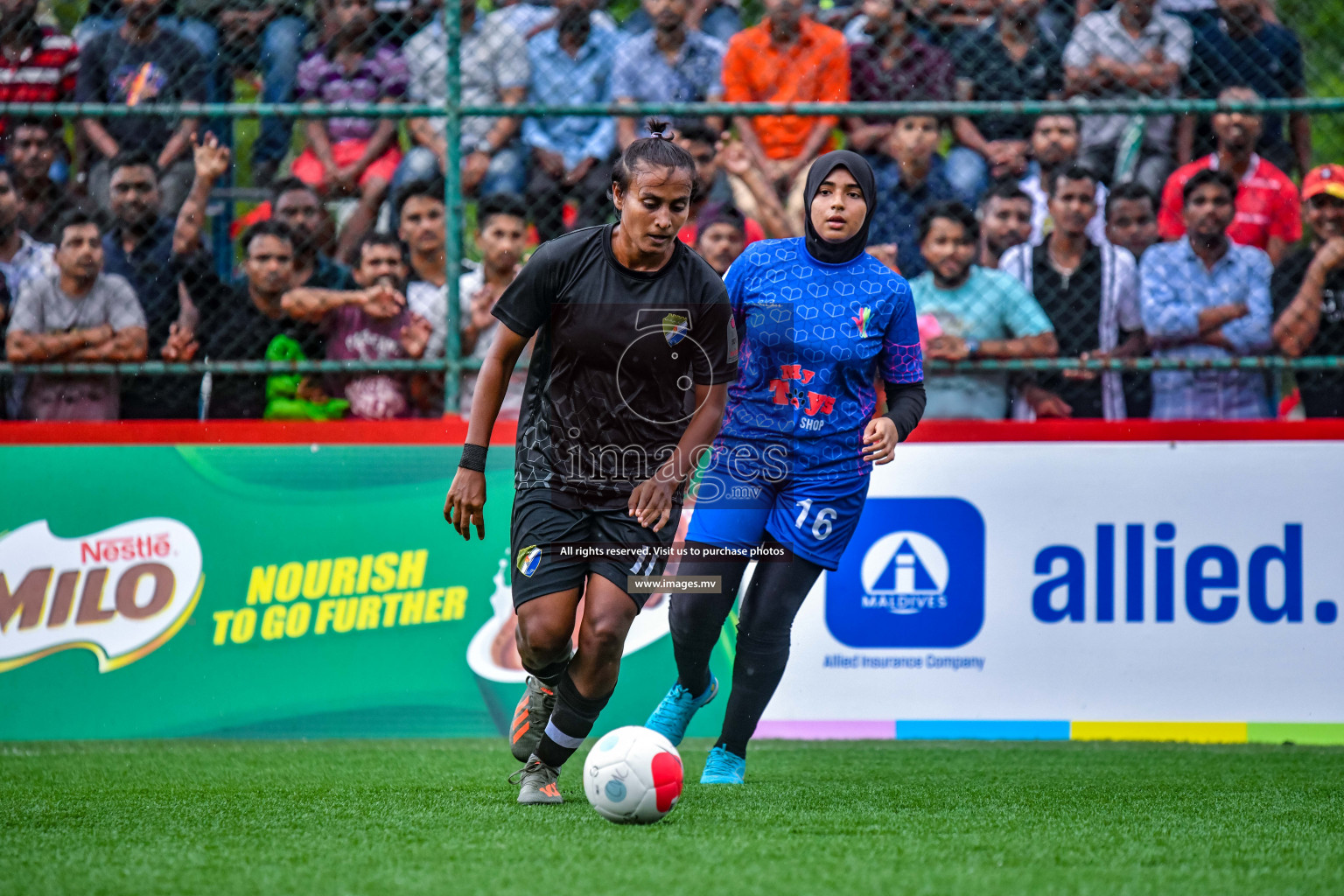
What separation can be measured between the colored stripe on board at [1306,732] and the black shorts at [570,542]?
350 centimetres

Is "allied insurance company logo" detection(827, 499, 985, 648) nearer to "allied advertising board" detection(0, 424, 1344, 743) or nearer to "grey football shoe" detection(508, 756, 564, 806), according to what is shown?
"allied advertising board" detection(0, 424, 1344, 743)

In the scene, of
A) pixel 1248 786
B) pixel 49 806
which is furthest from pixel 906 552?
pixel 49 806

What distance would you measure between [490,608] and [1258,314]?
402 centimetres

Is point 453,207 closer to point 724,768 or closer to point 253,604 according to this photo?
point 253,604

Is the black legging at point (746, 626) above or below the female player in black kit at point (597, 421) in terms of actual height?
below

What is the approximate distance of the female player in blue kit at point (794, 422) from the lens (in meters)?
5.00

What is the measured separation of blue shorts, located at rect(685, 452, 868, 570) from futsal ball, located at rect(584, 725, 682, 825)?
1100 mm

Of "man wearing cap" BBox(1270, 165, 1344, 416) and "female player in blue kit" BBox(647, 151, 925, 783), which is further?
"man wearing cap" BBox(1270, 165, 1344, 416)

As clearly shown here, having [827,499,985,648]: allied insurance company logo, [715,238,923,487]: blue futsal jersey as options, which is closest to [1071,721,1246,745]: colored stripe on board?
[827,499,985,648]: allied insurance company logo

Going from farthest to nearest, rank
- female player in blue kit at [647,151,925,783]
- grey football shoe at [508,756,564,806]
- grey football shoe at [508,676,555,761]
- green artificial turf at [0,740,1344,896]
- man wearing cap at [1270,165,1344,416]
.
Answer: man wearing cap at [1270,165,1344,416] → female player in blue kit at [647,151,925,783] → grey football shoe at [508,676,555,761] → grey football shoe at [508,756,564,806] → green artificial turf at [0,740,1344,896]

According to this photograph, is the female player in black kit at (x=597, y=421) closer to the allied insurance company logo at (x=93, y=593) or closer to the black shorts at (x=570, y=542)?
the black shorts at (x=570, y=542)

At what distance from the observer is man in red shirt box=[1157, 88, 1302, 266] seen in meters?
7.16

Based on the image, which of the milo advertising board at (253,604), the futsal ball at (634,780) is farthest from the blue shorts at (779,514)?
the milo advertising board at (253,604)

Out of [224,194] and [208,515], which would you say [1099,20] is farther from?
[208,515]
